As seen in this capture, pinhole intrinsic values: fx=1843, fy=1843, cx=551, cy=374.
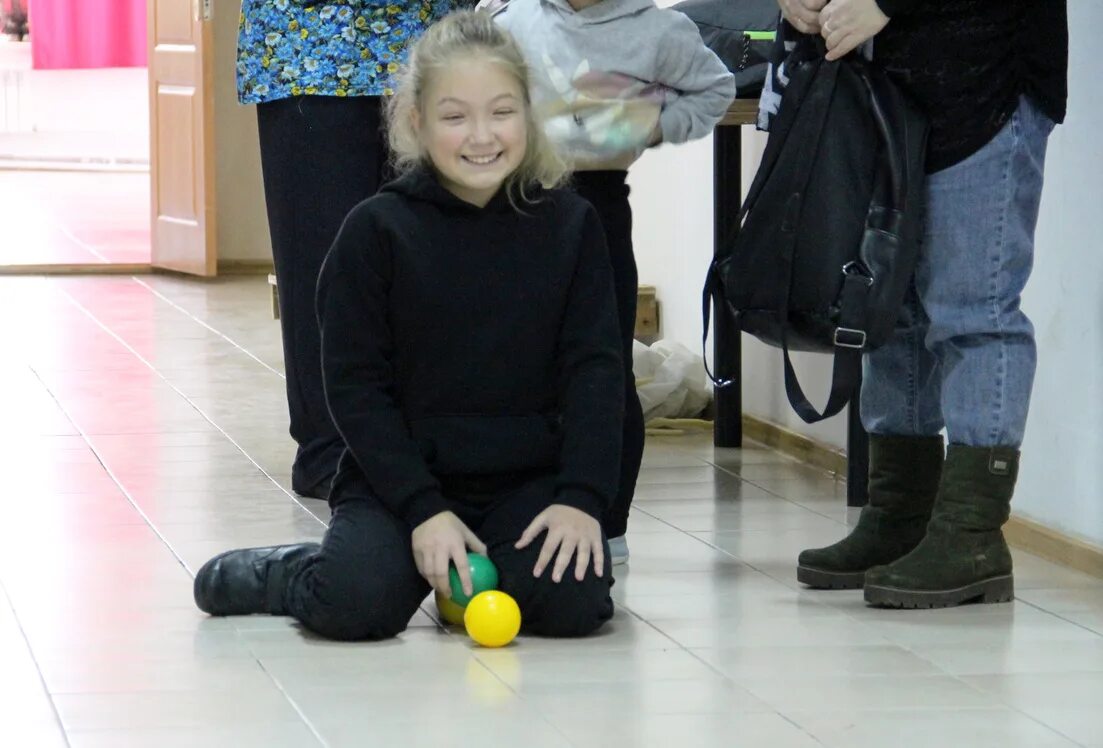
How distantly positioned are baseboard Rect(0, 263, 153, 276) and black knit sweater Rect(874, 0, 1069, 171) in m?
5.28

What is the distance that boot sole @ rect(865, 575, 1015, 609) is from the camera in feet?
8.20

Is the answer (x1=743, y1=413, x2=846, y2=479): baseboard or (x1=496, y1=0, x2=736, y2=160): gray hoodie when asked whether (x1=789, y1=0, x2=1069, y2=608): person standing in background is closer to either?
(x1=496, y1=0, x2=736, y2=160): gray hoodie

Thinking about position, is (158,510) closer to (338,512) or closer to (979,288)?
(338,512)

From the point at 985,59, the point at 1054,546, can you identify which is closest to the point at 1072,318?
the point at 1054,546

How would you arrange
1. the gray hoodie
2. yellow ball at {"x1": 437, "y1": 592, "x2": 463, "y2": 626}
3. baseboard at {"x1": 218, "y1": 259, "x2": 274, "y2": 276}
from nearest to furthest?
yellow ball at {"x1": 437, "y1": 592, "x2": 463, "y2": 626} < the gray hoodie < baseboard at {"x1": 218, "y1": 259, "x2": 274, "y2": 276}

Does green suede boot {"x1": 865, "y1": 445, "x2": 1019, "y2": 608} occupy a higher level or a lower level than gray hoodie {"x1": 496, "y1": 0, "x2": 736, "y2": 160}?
lower

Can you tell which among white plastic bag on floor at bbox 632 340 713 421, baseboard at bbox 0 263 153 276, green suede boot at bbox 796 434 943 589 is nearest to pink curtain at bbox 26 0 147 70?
baseboard at bbox 0 263 153 276

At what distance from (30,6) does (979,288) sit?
11.9m

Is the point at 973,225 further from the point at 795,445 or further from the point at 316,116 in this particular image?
the point at 795,445

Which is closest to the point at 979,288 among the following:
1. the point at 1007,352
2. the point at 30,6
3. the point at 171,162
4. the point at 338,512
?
the point at 1007,352

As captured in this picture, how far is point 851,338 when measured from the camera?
7.95ft

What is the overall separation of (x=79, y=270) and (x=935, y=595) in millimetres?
5369

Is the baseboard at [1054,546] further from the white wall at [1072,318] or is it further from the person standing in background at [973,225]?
the person standing in background at [973,225]

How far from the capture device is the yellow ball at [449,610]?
2350mm
